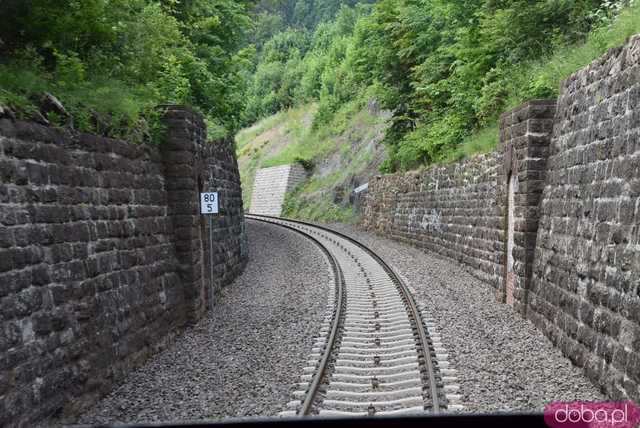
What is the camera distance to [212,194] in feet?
34.9

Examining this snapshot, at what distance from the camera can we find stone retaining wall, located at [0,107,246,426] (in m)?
5.54

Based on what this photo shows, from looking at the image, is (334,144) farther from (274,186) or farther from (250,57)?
(250,57)

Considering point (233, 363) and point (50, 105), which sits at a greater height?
point (50, 105)

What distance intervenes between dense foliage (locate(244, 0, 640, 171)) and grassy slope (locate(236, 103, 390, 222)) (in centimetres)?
702

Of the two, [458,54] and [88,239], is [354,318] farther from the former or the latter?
[458,54]

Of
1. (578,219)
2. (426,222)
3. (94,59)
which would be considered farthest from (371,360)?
(426,222)

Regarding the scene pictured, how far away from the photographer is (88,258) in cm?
705

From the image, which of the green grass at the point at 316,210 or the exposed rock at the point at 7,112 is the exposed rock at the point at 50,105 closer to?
the exposed rock at the point at 7,112

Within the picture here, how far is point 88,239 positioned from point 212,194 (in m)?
3.67

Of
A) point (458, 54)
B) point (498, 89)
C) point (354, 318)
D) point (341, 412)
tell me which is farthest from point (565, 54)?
point (341, 412)

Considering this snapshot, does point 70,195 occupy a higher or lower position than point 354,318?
higher

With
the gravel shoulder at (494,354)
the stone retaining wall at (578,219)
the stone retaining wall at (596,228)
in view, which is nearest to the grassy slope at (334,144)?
the stone retaining wall at (578,219)

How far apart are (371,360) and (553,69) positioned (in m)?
7.49

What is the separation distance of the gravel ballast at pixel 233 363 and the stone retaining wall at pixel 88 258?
34cm
